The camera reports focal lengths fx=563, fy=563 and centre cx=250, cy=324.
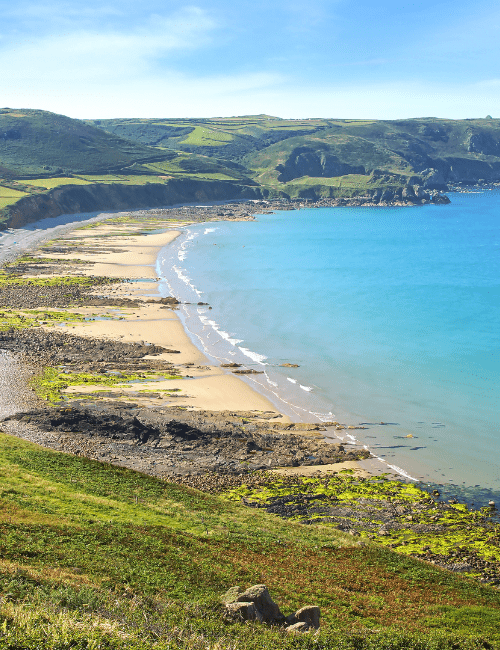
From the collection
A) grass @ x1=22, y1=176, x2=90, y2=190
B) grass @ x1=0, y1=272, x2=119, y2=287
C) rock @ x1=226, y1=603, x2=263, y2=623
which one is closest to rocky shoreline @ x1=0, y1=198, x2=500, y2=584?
rock @ x1=226, y1=603, x2=263, y2=623

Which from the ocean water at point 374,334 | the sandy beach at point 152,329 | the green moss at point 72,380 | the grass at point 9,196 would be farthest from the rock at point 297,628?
the grass at point 9,196

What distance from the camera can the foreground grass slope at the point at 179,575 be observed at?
546 inches

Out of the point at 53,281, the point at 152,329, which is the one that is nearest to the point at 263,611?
the point at 152,329

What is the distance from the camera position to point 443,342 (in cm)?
6059

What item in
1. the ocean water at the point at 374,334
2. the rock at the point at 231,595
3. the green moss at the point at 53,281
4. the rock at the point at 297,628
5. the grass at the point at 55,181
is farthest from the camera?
the grass at the point at 55,181

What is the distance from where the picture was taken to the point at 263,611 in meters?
16.1

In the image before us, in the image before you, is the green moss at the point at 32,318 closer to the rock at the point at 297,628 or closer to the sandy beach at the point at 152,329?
the sandy beach at the point at 152,329

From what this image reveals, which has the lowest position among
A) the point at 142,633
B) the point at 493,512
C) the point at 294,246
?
the point at 493,512

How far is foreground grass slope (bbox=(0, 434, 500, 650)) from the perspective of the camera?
546 inches

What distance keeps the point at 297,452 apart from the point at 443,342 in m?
32.5

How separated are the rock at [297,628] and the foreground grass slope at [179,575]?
39 centimetres

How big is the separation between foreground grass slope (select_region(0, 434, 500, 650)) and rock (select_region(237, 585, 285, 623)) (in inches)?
31.1

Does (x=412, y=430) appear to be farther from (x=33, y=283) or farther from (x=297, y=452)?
(x=33, y=283)

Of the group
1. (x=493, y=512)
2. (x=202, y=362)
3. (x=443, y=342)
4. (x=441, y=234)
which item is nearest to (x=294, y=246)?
(x=441, y=234)
